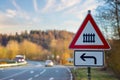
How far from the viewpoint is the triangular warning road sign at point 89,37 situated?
28.7 ft

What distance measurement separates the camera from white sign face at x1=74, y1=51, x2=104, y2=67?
8.66 metres

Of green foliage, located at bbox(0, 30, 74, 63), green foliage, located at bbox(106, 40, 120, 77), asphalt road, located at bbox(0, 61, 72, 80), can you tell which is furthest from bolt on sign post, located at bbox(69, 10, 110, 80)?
green foliage, located at bbox(0, 30, 74, 63)

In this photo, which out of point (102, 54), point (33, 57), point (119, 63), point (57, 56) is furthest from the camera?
point (33, 57)

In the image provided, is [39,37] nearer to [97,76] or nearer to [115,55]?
[97,76]

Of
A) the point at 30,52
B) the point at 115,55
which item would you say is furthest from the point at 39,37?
the point at 115,55

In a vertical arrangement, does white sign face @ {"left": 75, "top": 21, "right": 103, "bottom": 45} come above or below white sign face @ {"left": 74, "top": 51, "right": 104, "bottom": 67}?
above

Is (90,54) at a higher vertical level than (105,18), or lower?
lower

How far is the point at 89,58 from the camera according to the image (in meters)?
8.76

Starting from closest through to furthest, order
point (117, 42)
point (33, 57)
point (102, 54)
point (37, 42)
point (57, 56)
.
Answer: point (102, 54) < point (117, 42) < point (57, 56) < point (33, 57) < point (37, 42)

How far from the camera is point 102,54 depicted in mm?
8719

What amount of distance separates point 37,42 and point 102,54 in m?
182

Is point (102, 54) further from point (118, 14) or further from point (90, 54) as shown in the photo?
point (118, 14)

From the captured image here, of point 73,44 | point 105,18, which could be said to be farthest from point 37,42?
point 73,44

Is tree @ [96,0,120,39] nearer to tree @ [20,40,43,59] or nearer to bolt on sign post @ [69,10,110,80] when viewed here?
bolt on sign post @ [69,10,110,80]
